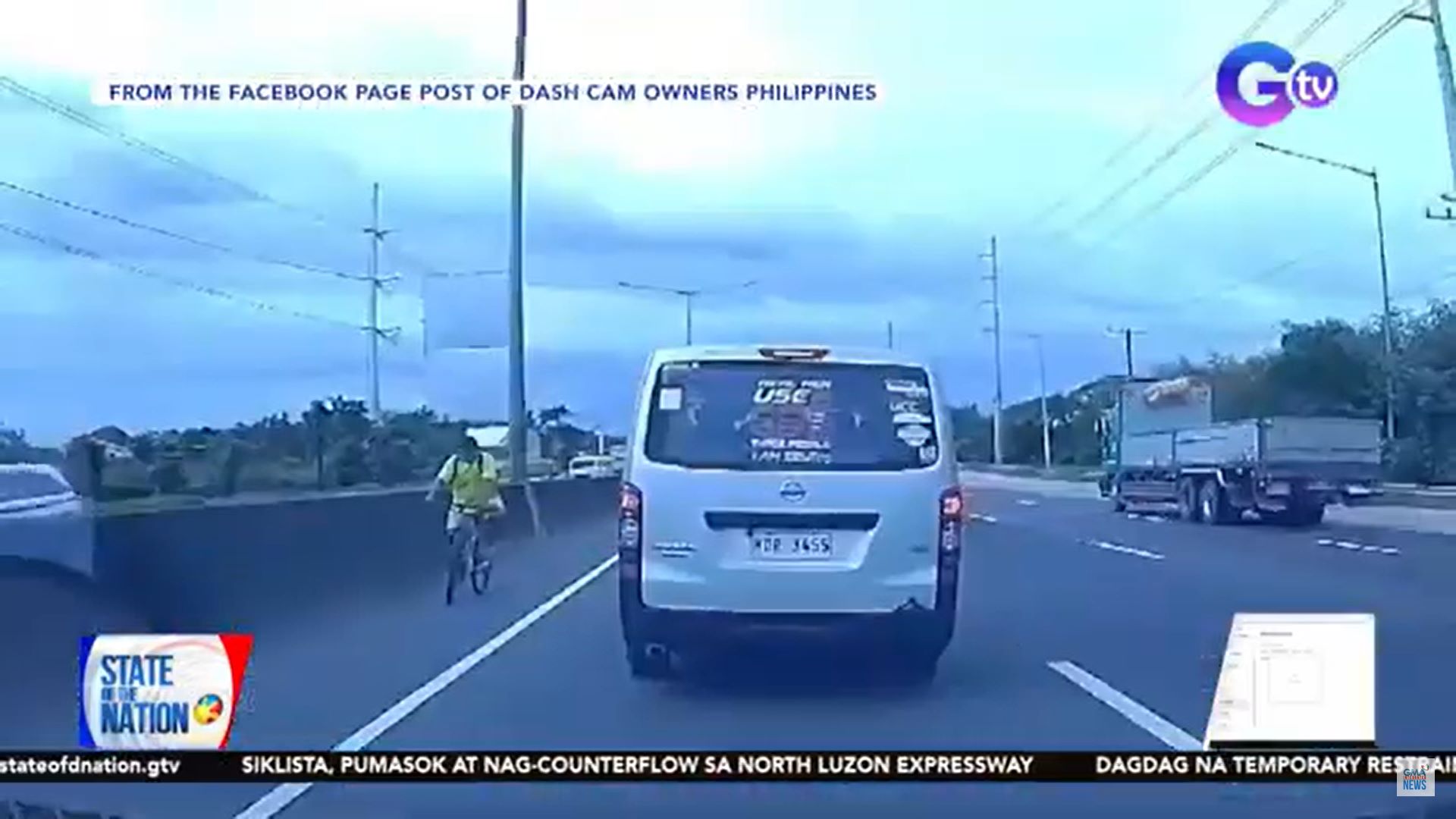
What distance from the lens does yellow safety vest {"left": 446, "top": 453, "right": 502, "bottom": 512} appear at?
5.52 meters

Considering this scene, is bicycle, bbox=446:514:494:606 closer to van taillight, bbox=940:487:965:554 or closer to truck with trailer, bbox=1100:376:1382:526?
van taillight, bbox=940:487:965:554

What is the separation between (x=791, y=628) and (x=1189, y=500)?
2.66 m

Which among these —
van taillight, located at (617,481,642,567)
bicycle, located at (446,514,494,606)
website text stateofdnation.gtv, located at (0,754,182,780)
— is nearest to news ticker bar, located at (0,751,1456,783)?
website text stateofdnation.gtv, located at (0,754,182,780)

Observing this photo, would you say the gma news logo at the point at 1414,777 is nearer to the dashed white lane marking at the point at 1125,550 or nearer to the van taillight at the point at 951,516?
the van taillight at the point at 951,516

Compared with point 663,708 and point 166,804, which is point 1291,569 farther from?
point 166,804

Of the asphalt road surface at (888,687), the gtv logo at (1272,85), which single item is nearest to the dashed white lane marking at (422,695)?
the asphalt road surface at (888,687)

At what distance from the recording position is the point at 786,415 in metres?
5.18

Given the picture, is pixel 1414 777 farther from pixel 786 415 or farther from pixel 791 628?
pixel 786 415

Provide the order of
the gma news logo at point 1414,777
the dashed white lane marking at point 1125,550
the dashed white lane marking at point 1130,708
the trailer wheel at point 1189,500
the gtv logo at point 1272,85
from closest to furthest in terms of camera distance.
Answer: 1. the gma news logo at point 1414,777
2. the dashed white lane marking at point 1130,708
3. the gtv logo at point 1272,85
4. the dashed white lane marking at point 1125,550
5. the trailer wheel at point 1189,500

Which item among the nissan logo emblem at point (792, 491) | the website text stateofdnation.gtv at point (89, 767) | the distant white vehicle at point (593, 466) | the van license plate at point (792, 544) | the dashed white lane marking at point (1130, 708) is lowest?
the website text stateofdnation.gtv at point (89, 767)

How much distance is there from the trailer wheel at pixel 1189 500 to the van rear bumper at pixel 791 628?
79.3 inches

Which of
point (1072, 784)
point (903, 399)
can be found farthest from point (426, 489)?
point (1072, 784)

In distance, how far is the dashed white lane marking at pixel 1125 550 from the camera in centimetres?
638

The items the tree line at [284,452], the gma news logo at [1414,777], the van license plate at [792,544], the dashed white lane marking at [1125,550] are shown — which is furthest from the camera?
the dashed white lane marking at [1125,550]
